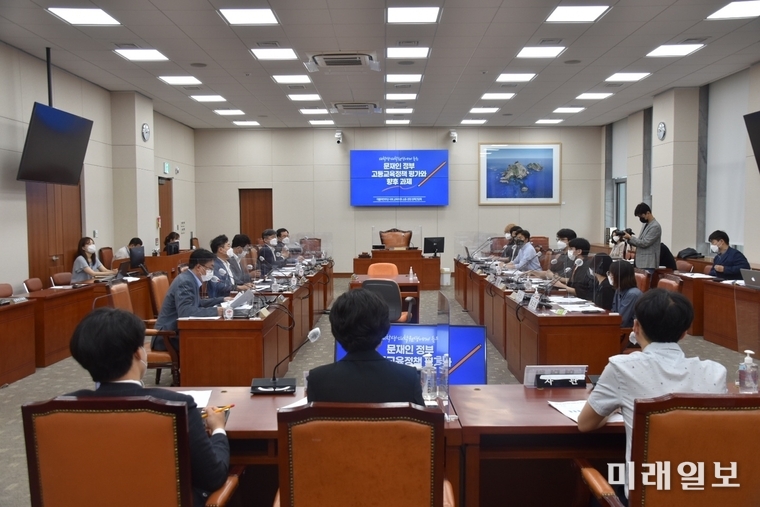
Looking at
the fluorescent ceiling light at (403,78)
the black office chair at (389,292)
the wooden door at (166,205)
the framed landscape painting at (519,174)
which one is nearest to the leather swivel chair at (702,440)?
the black office chair at (389,292)

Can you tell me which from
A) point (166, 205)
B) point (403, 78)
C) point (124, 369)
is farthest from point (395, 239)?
point (124, 369)

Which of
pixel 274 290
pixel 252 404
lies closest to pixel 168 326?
pixel 274 290

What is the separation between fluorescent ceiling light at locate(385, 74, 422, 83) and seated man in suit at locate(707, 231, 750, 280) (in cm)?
476

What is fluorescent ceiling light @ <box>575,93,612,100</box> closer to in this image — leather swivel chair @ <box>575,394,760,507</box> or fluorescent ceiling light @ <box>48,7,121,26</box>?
fluorescent ceiling light @ <box>48,7,121,26</box>

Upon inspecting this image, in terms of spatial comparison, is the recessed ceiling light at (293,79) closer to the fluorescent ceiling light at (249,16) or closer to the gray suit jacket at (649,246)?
the fluorescent ceiling light at (249,16)

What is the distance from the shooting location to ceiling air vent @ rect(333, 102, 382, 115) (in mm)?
10672

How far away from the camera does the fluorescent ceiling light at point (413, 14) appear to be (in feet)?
19.4

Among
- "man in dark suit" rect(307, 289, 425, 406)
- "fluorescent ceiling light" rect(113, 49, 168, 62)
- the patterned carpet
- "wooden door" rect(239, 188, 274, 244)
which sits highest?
"fluorescent ceiling light" rect(113, 49, 168, 62)

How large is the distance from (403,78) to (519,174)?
5811 mm

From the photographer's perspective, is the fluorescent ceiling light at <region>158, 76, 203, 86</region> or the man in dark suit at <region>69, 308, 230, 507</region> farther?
the fluorescent ceiling light at <region>158, 76, 203, 86</region>

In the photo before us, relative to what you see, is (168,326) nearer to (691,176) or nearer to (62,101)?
(62,101)

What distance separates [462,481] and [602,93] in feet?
30.8

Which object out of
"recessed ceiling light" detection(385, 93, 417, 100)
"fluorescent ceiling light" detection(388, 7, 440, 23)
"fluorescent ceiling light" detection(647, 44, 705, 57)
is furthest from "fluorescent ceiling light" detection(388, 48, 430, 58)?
"fluorescent ceiling light" detection(647, 44, 705, 57)

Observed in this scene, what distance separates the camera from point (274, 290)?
5.89 metres
